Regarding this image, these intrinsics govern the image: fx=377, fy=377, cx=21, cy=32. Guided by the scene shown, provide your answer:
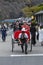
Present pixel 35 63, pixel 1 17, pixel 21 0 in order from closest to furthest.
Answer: pixel 35 63, pixel 1 17, pixel 21 0

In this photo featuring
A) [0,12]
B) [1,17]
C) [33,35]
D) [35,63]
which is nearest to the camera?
[35,63]

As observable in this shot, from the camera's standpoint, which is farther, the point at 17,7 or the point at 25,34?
the point at 17,7

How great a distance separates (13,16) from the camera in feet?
321

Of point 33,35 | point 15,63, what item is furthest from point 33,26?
point 15,63

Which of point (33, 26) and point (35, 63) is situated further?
point (33, 26)

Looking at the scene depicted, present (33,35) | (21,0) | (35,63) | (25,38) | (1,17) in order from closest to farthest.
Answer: (35,63) → (25,38) → (33,35) → (1,17) → (21,0)

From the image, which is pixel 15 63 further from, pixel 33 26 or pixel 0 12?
pixel 0 12

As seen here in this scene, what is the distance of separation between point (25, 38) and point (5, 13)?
66.5m

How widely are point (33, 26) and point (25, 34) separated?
5354 mm

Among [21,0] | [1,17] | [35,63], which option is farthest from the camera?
[21,0]

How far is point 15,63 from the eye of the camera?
15.4m

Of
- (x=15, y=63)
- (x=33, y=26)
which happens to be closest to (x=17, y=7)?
(x=33, y=26)

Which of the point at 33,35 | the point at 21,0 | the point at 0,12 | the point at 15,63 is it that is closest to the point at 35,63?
the point at 15,63

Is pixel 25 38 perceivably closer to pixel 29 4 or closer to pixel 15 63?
pixel 15 63
